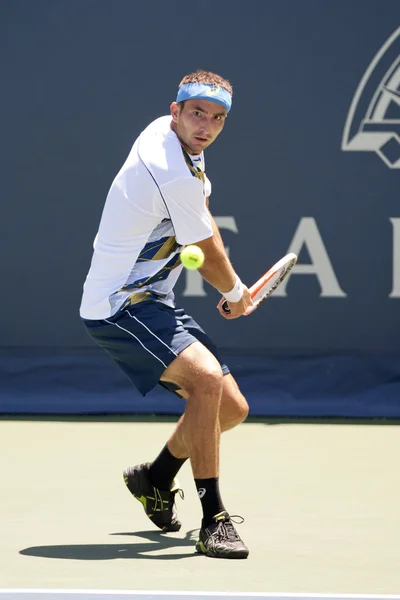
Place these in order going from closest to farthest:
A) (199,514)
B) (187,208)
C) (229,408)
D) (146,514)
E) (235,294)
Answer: (187,208), (235,294), (229,408), (146,514), (199,514)

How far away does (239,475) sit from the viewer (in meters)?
5.06

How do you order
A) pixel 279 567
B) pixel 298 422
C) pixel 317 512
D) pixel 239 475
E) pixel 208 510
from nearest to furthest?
Result: 1. pixel 279 567
2. pixel 208 510
3. pixel 317 512
4. pixel 239 475
5. pixel 298 422

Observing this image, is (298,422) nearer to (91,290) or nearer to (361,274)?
(361,274)

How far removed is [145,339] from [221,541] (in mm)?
654

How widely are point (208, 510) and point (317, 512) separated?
2.17ft

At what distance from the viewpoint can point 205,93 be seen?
3.90 meters

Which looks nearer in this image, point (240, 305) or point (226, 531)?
point (226, 531)

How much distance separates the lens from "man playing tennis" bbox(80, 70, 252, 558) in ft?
12.5

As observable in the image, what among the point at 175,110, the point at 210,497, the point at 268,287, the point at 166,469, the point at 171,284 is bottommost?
the point at 210,497

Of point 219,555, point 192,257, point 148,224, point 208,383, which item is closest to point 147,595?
point 219,555

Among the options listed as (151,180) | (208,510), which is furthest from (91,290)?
(208,510)

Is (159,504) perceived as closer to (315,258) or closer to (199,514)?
(199,514)

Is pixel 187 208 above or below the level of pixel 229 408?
above

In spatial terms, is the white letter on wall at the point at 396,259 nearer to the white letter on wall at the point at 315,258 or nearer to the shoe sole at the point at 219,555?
the white letter on wall at the point at 315,258
